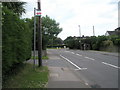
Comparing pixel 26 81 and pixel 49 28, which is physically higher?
pixel 49 28

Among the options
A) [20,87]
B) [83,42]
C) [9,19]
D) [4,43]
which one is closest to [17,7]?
[9,19]

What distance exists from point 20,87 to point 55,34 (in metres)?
21.8

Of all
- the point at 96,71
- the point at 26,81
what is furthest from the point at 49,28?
the point at 26,81

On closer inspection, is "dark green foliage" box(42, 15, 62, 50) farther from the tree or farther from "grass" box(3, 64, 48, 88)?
"grass" box(3, 64, 48, 88)

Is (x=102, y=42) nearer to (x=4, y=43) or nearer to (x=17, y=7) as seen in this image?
(x=17, y=7)

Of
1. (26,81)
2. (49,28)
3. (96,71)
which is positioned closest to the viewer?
(26,81)

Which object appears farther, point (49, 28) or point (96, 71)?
point (49, 28)

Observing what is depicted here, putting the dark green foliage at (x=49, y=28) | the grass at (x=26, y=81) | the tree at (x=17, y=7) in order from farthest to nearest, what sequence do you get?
the dark green foliage at (x=49, y=28) → the tree at (x=17, y=7) → the grass at (x=26, y=81)

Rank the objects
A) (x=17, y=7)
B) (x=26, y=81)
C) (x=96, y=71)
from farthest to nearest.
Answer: (x=96, y=71), (x=17, y=7), (x=26, y=81)

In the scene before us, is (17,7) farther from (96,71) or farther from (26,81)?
(96,71)

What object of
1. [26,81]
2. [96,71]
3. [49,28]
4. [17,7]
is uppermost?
[49,28]

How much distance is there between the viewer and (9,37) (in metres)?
4.66

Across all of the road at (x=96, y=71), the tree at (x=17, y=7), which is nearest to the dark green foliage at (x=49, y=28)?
the road at (x=96, y=71)

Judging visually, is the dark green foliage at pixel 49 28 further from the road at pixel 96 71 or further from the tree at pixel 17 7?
the tree at pixel 17 7
